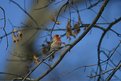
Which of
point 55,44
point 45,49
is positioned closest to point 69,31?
point 55,44

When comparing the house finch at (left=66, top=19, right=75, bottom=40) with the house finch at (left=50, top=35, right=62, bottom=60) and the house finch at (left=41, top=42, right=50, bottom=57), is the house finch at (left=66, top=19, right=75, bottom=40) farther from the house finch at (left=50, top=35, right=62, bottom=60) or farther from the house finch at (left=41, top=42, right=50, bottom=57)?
the house finch at (left=41, top=42, right=50, bottom=57)

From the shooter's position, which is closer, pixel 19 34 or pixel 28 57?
pixel 19 34

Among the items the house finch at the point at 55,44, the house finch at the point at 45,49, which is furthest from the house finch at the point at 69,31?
the house finch at the point at 45,49

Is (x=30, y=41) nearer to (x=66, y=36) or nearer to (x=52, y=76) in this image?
(x=52, y=76)

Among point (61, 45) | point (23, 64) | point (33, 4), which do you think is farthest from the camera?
point (33, 4)

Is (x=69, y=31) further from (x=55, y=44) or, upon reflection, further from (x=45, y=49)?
(x=45, y=49)

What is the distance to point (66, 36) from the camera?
310cm

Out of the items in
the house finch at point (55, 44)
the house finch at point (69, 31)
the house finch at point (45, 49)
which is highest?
the house finch at point (69, 31)

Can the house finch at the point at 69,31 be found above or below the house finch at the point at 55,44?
above

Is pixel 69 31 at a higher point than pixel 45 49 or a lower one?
higher

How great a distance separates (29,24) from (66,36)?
877 millimetres

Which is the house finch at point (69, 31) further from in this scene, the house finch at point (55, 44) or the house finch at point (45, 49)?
the house finch at point (45, 49)

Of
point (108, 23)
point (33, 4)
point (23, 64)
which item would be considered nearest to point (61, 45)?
point (108, 23)

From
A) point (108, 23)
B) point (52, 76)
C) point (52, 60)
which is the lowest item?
point (52, 76)
